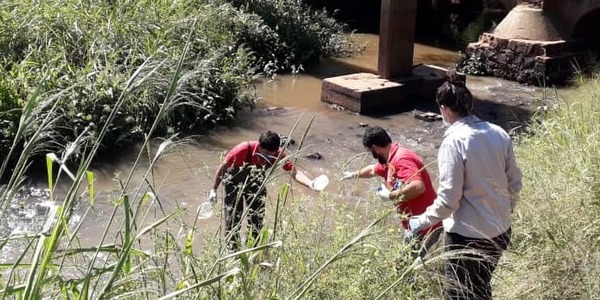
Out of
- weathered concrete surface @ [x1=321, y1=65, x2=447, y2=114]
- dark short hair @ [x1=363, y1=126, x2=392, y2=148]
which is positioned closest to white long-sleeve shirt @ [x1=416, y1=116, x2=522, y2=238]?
dark short hair @ [x1=363, y1=126, x2=392, y2=148]

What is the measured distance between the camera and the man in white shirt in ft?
12.6

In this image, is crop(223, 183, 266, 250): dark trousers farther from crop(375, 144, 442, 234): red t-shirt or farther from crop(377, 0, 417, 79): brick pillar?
crop(377, 0, 417, 79): brick pillar

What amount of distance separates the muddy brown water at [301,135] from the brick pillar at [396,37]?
24.3 inches

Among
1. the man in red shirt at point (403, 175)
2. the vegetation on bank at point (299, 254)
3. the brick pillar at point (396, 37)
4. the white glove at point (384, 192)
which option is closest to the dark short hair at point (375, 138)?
the man in red shirt at point (403, 175)

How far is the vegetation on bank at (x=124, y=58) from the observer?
9.14 m

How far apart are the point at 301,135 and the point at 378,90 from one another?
200 centimetres

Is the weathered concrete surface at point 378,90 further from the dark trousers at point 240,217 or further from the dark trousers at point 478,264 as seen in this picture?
the dark trousers at point 478,264

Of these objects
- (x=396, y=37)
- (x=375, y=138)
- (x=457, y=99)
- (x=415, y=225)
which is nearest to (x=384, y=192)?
(x=415, y=225)

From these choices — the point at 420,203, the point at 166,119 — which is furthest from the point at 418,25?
the point at 420,203

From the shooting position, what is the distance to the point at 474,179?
3850 millimetres

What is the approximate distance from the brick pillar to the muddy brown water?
618mm

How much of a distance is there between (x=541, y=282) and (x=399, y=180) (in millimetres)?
933

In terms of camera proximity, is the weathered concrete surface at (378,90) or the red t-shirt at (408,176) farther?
the weathered concrete surface at (378,90)

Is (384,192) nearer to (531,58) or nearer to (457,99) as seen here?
(457,99)
